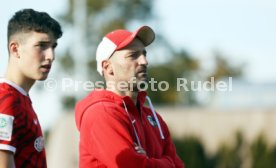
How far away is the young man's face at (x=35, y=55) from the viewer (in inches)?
219

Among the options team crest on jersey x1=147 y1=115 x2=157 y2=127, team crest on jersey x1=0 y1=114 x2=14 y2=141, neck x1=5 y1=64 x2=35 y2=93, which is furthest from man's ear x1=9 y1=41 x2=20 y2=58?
team crest on jersey x1=147 y1=115 x2=157 y2=127

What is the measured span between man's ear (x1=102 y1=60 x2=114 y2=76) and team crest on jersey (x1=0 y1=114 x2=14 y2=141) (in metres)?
1.10

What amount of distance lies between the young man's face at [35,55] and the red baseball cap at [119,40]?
Answer: 623 millimetres

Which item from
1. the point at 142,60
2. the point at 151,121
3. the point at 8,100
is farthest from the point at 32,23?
the point at 151,121

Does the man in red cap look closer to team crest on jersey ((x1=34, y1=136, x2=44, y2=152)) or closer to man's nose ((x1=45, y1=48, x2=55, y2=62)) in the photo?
team crest on jersey ((x1=34, y1=136, x2=44, y2=152))

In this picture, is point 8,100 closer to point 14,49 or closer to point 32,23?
point 14,49

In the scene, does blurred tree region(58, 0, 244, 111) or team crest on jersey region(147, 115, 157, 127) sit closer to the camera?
team crest on jersey region(147, 115, 157, 127)

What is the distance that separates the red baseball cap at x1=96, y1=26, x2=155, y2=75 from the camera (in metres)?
6.15

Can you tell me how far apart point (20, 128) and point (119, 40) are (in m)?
1.16

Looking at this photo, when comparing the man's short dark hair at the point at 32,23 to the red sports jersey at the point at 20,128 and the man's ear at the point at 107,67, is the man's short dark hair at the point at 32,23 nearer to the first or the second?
the red sports jersey at the point at 20,128

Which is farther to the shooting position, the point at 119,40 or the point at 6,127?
the point at 119,40

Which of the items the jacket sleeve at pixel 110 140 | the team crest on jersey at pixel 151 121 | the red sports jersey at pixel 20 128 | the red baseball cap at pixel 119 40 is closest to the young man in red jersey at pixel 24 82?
the red sports jersey at pixel 20 128

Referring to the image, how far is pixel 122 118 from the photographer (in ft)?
19.6

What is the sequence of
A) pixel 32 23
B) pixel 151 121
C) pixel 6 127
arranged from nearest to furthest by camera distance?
1. pixel 6 127
2. pixel 32 23
3. pixel 151 121
